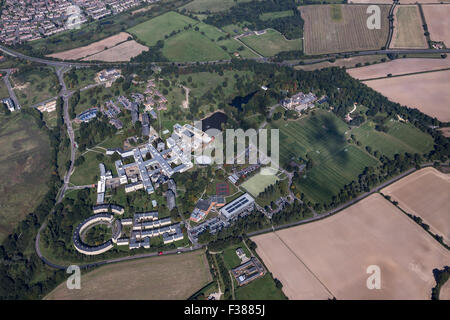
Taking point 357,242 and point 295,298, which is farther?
point 357,242

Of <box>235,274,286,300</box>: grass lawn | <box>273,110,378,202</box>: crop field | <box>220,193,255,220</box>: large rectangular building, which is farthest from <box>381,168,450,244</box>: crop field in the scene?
<box>235,274,286,300</box>: grass lawn

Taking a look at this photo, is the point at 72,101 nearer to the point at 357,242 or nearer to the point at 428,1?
the point at 357,242

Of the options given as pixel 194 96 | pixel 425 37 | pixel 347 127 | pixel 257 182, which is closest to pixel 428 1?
pixel 425 37

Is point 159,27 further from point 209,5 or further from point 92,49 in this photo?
point 209,5

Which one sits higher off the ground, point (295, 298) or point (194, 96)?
point (194, 96)

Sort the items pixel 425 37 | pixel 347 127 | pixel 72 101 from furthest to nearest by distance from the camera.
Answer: pixel 425 37, pixel 72 101, pixel 347 127

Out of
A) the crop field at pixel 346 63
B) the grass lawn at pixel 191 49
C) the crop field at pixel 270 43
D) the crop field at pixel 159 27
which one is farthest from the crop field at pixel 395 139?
the crop field at pixel 159 27

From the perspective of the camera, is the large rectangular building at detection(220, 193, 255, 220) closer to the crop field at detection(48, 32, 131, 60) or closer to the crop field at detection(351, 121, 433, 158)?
the crop field at detection(351, 121, 433, 158)
